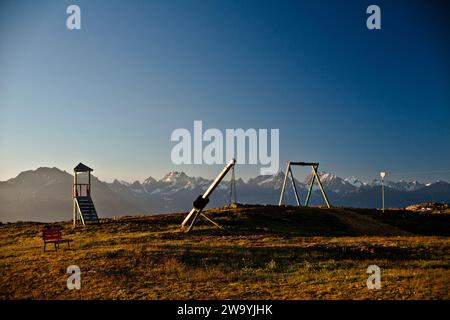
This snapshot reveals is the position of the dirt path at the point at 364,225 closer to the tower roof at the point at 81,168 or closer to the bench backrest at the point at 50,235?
the bench backrest at the point at 50,235

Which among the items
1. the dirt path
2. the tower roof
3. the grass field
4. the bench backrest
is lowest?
the dirt path

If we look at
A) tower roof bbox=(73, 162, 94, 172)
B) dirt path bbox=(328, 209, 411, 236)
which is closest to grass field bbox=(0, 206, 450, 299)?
dirt path bbox=(328, 209, 411, 236)

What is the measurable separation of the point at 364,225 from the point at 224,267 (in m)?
23.6

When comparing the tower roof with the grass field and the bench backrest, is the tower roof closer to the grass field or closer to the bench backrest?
the grass field

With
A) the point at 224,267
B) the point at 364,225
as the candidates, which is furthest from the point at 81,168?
the point at 364,225

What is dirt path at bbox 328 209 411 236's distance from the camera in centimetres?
3200

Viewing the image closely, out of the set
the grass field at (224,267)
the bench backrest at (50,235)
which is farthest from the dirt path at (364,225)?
the bench backrest at (50,235)

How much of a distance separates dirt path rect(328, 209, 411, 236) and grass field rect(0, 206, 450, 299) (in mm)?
4398

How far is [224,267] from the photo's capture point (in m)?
16.7

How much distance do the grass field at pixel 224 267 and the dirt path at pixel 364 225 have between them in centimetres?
440
